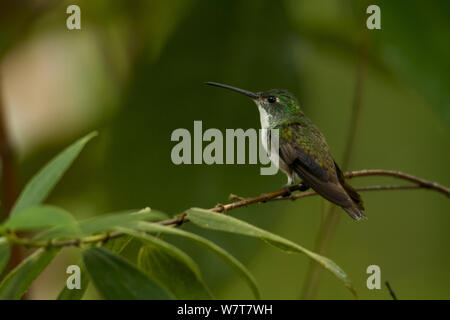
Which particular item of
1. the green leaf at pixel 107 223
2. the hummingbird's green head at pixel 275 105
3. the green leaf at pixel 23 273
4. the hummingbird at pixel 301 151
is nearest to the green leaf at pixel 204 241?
the green leaf at pixel 107 223

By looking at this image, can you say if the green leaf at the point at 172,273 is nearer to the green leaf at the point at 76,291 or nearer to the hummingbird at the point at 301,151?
the green leaf at the point at 76,291

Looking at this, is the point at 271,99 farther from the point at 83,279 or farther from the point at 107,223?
the point at 107,223

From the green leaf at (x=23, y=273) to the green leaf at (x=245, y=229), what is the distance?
154 millimetres

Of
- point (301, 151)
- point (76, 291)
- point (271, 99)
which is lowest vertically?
point (76, 291)

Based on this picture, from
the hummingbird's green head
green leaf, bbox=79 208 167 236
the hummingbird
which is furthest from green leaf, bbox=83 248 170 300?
the hummingbird's green head

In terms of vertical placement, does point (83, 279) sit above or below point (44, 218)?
below

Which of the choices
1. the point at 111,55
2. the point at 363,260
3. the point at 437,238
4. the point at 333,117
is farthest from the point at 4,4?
the point at 437,238

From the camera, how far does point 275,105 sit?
154cm

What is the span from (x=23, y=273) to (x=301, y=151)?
75 cm

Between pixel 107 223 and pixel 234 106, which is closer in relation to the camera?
pixel 107 223

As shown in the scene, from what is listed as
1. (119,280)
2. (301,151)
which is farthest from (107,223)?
(301,151)

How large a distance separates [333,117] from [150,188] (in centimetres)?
93

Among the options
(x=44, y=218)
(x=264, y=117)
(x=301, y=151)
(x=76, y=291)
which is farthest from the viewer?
(x=264, y=117)

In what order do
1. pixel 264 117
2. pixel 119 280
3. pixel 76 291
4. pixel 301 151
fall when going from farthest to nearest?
pixel 264 117
pixel 301 151
pixel 76 291
pixel 119 280
